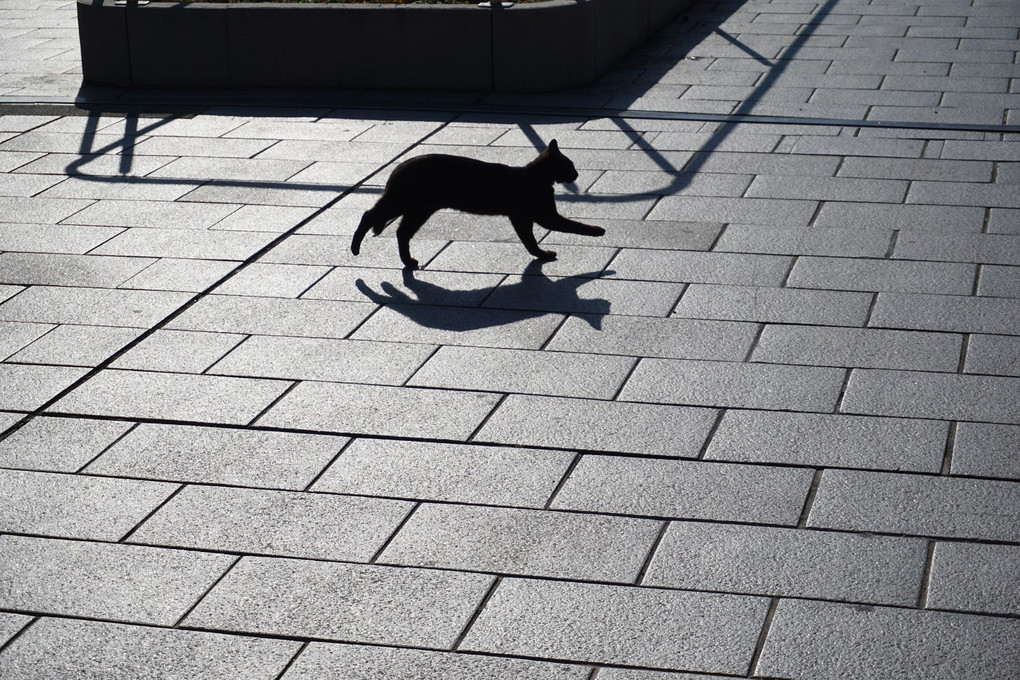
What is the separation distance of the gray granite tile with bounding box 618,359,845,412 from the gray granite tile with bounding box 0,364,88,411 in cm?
253

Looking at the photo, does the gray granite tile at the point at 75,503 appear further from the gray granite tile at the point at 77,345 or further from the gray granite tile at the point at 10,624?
the gray granite tile at the point at 77,345

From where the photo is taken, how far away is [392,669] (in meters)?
3.73

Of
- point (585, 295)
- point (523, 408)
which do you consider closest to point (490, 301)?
point (585, 295)

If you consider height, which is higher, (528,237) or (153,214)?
(528,237)

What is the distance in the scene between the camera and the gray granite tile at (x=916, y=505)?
4.38 m

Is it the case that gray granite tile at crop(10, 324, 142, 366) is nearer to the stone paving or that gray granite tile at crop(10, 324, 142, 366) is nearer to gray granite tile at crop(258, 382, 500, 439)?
the stone paving

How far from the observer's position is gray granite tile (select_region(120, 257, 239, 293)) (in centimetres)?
688

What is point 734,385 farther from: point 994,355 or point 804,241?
point 804,241

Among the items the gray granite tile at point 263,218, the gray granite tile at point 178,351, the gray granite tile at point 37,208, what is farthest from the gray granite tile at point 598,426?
the gray granite tile at point 37,208

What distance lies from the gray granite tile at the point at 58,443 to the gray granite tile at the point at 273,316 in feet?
3.54

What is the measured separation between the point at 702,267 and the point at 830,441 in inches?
82.5

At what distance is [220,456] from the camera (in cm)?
505

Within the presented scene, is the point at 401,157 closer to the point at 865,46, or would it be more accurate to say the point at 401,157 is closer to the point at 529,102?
the point at 529,102

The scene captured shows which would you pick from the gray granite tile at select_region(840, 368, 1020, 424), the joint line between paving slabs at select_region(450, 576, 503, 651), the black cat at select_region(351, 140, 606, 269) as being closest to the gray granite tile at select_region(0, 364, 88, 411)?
the black cat at select_region(351, 140, 606, 269)
